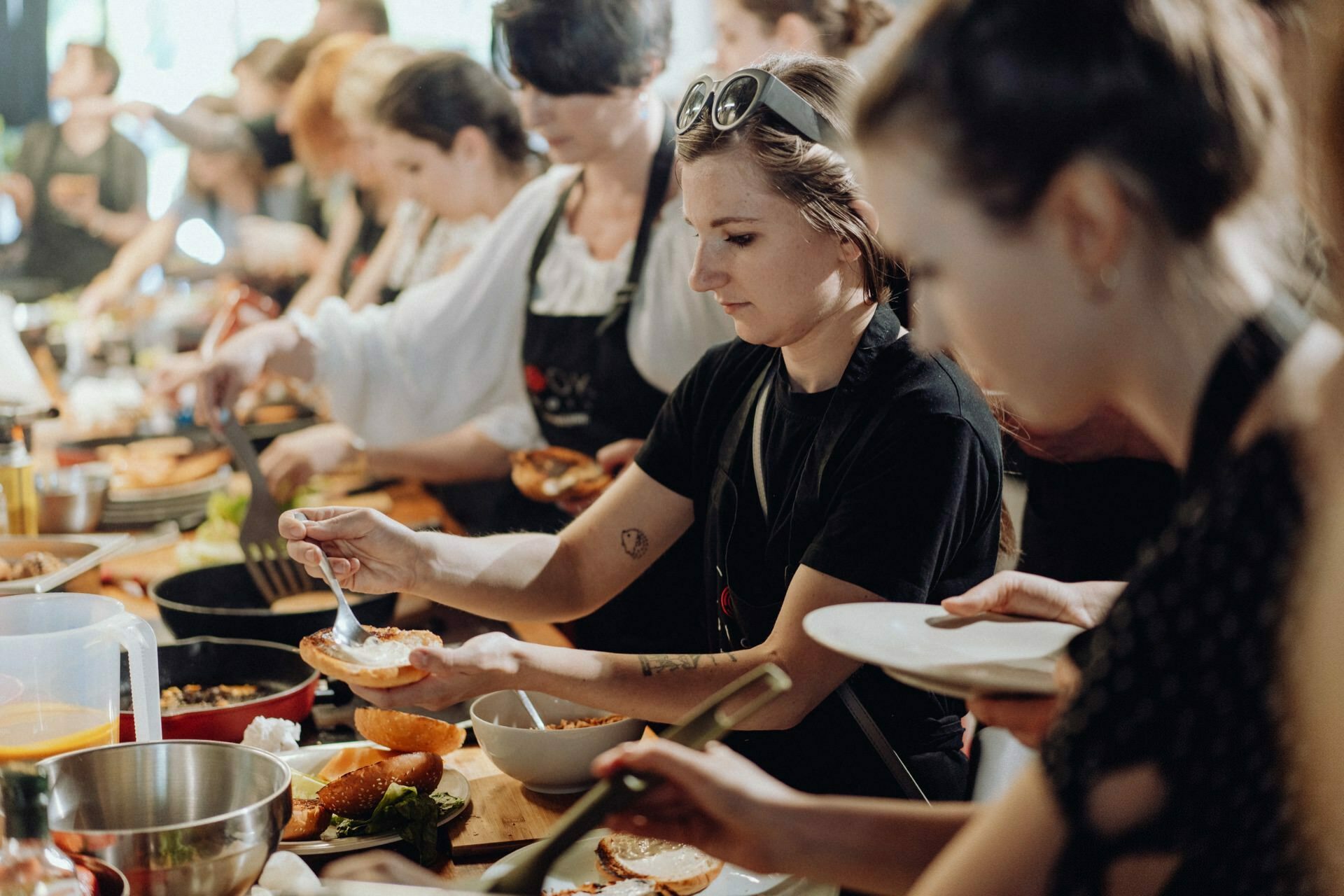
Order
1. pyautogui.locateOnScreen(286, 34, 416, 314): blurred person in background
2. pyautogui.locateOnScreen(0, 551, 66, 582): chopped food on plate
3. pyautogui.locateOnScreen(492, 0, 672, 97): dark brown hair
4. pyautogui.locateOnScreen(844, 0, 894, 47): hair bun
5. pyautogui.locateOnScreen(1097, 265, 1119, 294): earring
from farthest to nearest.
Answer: pyautogui.locateOnScreen(286, 34, 416, 314): blurred person in background
pyautogui.locateOnScreen(844, 0, 894, 47): hair bun
pyautogui.locateOnScreen(492, 0, 672, 97): dark brown hair
pyautogui.locateOnScreen(0, 551, 66, 582): chopped food on plate
pyautogui.locateOnScreen(1097, 265, 1119, 294): earring

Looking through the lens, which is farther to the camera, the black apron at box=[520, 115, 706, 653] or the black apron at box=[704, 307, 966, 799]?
the black apron at box=[520, 115, 706, 653]

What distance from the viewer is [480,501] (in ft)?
11.0

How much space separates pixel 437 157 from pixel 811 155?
216cm

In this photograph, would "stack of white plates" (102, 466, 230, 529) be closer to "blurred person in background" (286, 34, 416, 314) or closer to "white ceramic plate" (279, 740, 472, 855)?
"blurred person in background" (286, 34, 416, 314)

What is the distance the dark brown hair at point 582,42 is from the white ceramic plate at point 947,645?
175 centimetres

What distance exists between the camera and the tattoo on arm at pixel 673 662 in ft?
4.81

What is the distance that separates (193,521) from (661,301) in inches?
56.9

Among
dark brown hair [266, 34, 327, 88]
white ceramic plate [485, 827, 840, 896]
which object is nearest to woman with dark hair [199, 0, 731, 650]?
white ceramic plate [485, 827, 840, 896]

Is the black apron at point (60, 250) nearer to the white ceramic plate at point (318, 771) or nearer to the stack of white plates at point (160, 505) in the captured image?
the stack of white plates at point (160, 505)

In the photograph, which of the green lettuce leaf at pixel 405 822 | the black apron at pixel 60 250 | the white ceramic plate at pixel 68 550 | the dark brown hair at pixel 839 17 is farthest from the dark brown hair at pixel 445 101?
the black apron at pixel 60 250

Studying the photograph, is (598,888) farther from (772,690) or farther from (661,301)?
(661,301)

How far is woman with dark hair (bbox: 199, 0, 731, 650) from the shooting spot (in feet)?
8.56

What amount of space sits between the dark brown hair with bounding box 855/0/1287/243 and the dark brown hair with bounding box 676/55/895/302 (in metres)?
0.69

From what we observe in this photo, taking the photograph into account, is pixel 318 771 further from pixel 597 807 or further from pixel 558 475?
pixel 558 475
